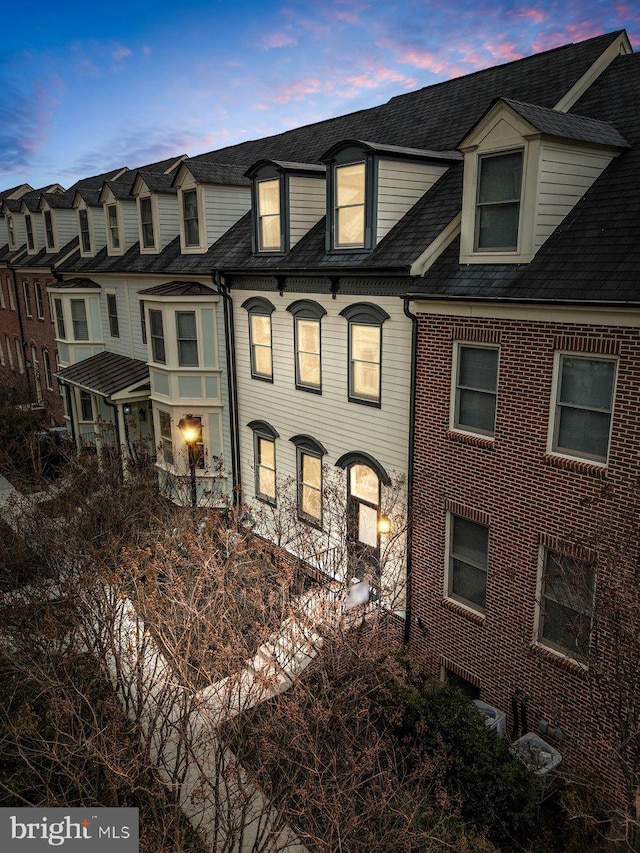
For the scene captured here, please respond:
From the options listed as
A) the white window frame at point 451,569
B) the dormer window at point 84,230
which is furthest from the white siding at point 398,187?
the dormer window at point 84,230

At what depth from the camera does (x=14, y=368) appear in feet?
128

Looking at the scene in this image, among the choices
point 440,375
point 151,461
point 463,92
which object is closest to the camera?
point 440,375

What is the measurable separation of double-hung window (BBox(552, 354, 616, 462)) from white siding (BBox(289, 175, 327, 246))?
876cm

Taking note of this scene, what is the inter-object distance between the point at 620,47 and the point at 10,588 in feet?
58.0

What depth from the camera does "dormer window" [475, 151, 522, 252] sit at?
10.9 metres

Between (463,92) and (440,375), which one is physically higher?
(463,92)

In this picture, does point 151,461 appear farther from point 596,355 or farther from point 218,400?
point 596,355

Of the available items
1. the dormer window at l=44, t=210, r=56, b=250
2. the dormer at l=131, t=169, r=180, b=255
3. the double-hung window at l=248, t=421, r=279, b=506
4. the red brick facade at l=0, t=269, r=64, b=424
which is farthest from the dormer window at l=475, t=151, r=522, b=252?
the dormer window at l=44, t=210, r=56, b=250

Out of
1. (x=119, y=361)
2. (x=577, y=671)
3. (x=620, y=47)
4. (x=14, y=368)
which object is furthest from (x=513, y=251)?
(x=14, y=368)

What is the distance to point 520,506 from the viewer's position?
36.0 feet

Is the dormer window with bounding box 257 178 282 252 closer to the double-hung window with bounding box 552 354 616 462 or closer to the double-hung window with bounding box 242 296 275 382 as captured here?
the double-hung window with bounding box 242 296 275 382

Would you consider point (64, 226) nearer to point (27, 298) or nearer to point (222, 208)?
point (27, 298)

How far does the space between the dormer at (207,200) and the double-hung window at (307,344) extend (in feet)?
18.6

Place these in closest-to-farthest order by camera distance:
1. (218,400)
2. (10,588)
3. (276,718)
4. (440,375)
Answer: (276,718) → (440,375) → (10,588) → (218,400)
